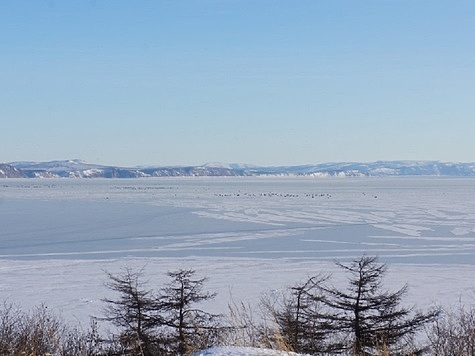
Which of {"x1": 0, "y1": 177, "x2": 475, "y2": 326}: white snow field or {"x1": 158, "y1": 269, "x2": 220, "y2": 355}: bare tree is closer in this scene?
{"x1": 158, "y1": 269, "x2": 220, "y2": 355}: bare tree

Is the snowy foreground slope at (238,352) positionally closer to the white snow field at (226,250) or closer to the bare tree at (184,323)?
the bare tree at (184,323)

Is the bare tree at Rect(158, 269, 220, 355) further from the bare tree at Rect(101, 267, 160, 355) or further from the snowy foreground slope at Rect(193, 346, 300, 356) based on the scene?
the snowy foreground slope at Rect(193, 346, 300, 356)

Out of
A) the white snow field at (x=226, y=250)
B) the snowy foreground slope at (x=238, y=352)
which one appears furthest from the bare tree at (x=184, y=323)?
the snowy foreground slope at (x=238, y=352)

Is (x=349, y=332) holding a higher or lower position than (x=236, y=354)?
lower

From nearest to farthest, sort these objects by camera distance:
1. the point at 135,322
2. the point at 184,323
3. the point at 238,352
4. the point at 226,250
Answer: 1. the point at 238,352
2. the point at 184,323
3. the point at 135,322
4. the point at 226,250

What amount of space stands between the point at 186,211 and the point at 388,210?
12.6 metres

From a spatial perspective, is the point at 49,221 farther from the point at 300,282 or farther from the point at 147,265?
the point at 300,282

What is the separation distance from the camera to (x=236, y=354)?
148 inches

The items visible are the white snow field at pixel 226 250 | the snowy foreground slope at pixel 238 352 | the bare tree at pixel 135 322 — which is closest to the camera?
the snowy foreground slope at pixel 238 352

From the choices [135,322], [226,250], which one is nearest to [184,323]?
[135,322]

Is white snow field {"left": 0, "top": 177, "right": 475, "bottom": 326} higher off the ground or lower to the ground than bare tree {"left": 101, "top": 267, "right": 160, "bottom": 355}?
lower

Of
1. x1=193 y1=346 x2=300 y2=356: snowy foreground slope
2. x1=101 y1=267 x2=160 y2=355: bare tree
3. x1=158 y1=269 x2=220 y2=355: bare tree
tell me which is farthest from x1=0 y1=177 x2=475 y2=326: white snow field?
x1=193 y1=346 x2=300 y2=356: snowy foreground slope

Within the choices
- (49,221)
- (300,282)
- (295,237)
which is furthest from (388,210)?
(300,282)

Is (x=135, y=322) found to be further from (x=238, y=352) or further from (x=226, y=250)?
(x=226, y=250)
